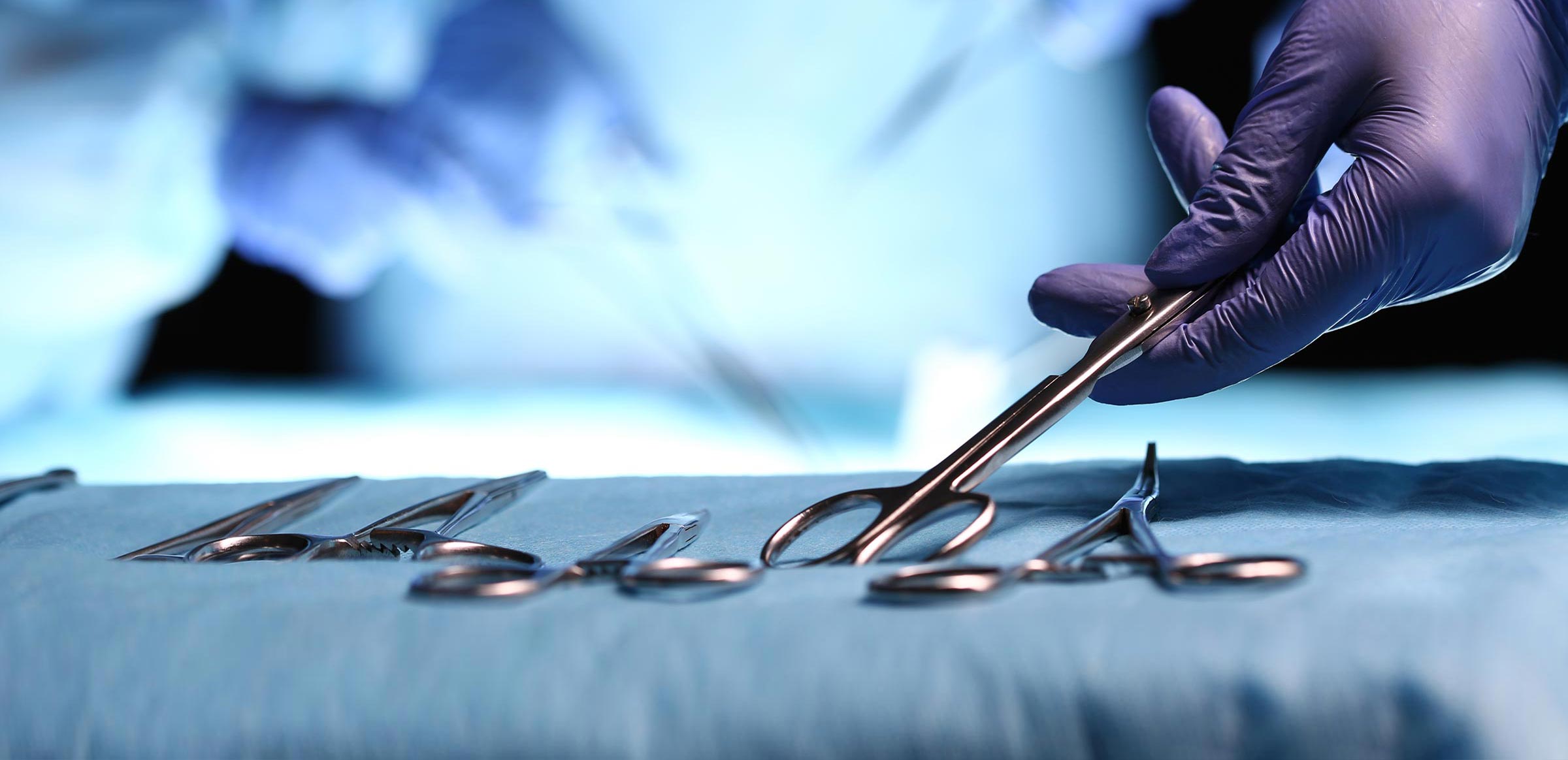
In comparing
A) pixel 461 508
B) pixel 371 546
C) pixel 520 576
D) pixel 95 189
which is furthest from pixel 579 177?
pixel 520 576

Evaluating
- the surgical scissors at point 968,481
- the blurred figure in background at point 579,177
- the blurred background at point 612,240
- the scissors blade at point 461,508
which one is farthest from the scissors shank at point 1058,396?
the blurred figure in background at point 579,177

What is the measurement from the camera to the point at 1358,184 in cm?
55

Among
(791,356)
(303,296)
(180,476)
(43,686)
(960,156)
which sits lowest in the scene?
(43,686)

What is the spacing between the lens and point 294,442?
1.97 metres

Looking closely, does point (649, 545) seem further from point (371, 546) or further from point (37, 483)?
point (37, 483)

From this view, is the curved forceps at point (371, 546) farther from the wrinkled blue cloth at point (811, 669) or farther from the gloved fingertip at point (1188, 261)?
the gloved fingertip at point (1188, 261)

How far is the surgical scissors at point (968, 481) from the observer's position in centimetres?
46

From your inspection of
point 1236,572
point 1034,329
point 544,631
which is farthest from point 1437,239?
point 1034,329

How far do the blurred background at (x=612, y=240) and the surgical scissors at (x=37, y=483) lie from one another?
0.97m

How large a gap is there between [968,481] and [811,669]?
17 centimetres

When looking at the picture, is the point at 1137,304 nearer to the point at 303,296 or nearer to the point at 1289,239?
the point at 1289,239

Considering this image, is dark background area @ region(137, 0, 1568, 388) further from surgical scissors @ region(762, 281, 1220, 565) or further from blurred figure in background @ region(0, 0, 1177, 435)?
surgical scissors @ region(762, 281, 1220, 565)

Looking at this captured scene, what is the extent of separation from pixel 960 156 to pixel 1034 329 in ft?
1.09

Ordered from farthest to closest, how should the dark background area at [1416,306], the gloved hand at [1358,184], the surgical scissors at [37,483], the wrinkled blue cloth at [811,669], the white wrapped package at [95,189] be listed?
1. the white wrapped package at [95,189]
2. the dark background area at [1416,306]
3. the surgical scissors at [37,483]
4. the gloved hand at [1358,184]
5. the wrinkled blue cloth at [811,669]
